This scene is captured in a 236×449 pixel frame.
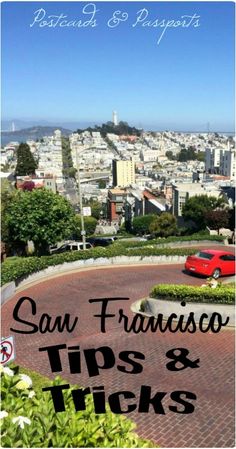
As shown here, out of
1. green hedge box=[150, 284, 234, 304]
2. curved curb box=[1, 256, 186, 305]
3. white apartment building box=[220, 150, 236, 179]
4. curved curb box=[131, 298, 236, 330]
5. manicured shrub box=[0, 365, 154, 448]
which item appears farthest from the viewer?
white apartment building box=[220, 150, 236, 179]

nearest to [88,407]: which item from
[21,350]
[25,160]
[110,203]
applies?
[21,350]

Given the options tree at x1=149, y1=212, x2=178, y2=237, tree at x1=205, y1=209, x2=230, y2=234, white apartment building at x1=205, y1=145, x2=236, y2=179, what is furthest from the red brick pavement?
white apartment building at x1=205, y1=145, x2=236, y2=179

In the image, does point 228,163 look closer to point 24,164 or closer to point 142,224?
point 24,164

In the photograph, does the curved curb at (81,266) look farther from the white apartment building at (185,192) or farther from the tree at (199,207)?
the white apartment building at (185,192)

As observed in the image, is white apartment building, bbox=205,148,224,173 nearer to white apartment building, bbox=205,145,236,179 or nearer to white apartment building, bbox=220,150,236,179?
white apartment building, bbox=205,145,236,179

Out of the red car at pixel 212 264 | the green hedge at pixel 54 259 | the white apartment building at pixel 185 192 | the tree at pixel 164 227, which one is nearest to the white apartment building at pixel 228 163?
the white apartment building at pixel 185 192

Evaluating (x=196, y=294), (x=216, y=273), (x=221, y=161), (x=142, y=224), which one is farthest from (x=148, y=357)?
(x=221, y=161)
